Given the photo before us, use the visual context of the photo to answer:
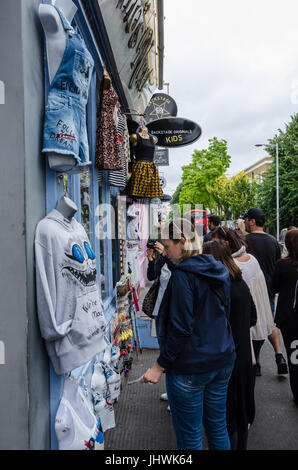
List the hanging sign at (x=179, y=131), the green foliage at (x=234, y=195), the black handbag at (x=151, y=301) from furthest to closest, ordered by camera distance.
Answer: the green foliage at (x=234, y=195) < the hanging sign at (x=179, y=131) < the black handbag at (x=151, y=301)

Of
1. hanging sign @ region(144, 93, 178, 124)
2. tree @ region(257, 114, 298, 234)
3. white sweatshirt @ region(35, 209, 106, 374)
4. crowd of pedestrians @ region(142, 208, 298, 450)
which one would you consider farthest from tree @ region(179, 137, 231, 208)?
white sweatshirt @ region(35, 209, 106, 374)

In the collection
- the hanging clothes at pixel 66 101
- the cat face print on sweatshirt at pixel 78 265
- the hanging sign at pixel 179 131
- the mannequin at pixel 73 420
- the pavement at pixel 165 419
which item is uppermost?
the hanging sign at pixel 179 131

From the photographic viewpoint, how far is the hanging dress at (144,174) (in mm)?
5594

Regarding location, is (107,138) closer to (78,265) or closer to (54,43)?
(54,43)

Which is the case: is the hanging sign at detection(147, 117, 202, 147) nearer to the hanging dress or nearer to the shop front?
the hanging dress

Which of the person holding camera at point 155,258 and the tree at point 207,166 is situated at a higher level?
the tree at point 207,166

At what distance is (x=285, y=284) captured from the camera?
3992 millimetres

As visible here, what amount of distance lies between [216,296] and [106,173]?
2.97 m

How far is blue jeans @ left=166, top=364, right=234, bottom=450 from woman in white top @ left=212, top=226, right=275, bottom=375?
138 cm

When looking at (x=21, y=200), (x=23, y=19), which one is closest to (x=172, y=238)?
(x=21, y=200)

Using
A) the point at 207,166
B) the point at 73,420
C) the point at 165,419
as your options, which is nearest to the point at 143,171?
the point at 165,419

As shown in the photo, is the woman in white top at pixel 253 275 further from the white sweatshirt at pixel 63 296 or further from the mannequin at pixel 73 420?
the mannequin at pixel 73 420

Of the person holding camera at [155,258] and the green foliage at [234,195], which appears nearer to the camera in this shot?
the person holding camera at [155,258]

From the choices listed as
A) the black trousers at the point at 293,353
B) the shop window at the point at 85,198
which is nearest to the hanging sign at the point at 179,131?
the shop window at the point at 85,198
